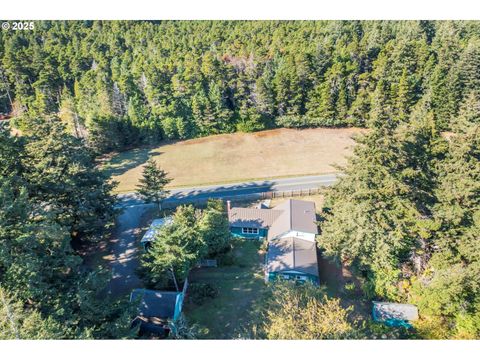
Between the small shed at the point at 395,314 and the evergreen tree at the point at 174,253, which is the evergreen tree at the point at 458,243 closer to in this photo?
the small shed at the point at 395,314

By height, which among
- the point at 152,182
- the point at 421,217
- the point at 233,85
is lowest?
the point at 421,217

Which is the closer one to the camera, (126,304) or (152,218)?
(126,304)

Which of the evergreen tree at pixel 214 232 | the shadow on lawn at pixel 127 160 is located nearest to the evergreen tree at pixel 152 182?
the evergreen tree at pixel 214 232

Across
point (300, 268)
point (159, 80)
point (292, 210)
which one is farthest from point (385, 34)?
point (300, 268)

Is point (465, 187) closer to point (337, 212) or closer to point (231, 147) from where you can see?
point (337, 212)

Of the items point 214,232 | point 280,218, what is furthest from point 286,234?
point 214,232

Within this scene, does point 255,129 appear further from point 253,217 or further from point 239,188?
point 253,217

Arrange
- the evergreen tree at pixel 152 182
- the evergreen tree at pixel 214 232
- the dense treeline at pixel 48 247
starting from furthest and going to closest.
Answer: the evergreen tree at pixel 152 182
the evergreen tree at pixel 214 232
the dense treeline at pixel 48 247
